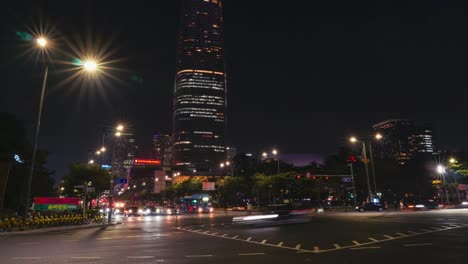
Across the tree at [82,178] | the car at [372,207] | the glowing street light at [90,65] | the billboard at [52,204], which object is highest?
the glowing street light at [90,65]

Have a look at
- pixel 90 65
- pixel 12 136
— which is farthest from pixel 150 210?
pixel 90 65

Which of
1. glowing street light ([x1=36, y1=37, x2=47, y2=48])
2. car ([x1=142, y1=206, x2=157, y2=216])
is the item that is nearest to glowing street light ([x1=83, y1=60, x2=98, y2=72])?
glowing street light ([x1=36, y1=37, x2=47, y2=48])

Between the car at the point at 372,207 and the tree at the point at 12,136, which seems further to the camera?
the car at the point at 372,207

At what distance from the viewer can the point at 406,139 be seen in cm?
17638

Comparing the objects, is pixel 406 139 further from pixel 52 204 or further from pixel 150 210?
pixel 52 204

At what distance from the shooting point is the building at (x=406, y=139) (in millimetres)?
167625

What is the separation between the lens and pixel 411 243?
1495cm

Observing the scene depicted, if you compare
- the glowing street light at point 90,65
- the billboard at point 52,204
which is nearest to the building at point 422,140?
the billboard at point 52,204

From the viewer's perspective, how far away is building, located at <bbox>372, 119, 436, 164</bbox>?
16762 cm

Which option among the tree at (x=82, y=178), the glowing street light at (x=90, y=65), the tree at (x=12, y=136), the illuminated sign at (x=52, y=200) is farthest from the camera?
the tree at (x=82, y=178)

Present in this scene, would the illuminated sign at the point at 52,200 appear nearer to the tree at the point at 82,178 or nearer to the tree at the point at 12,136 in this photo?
the tree at the point at 12,136

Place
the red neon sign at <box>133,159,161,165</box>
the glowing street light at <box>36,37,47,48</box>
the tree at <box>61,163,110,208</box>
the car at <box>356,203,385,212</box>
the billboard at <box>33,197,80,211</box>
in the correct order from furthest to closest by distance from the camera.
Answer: the red neon sign at <box>133,159,161,165</box> < the tree at <box>61,163,110,208</box> < the car at <box>356,203,385,212</box> < the billboard at <box>33,197,80,211</box> < the glowing street light at <box>36,37,47,48</box>

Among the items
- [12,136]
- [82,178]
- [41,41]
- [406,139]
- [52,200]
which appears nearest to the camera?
[41,41]

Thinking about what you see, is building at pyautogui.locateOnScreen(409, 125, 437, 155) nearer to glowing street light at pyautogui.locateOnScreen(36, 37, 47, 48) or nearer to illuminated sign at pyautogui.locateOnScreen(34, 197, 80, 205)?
illuminated sign at pyautogui.locateOnScreen(34, 197, 80, 205)
